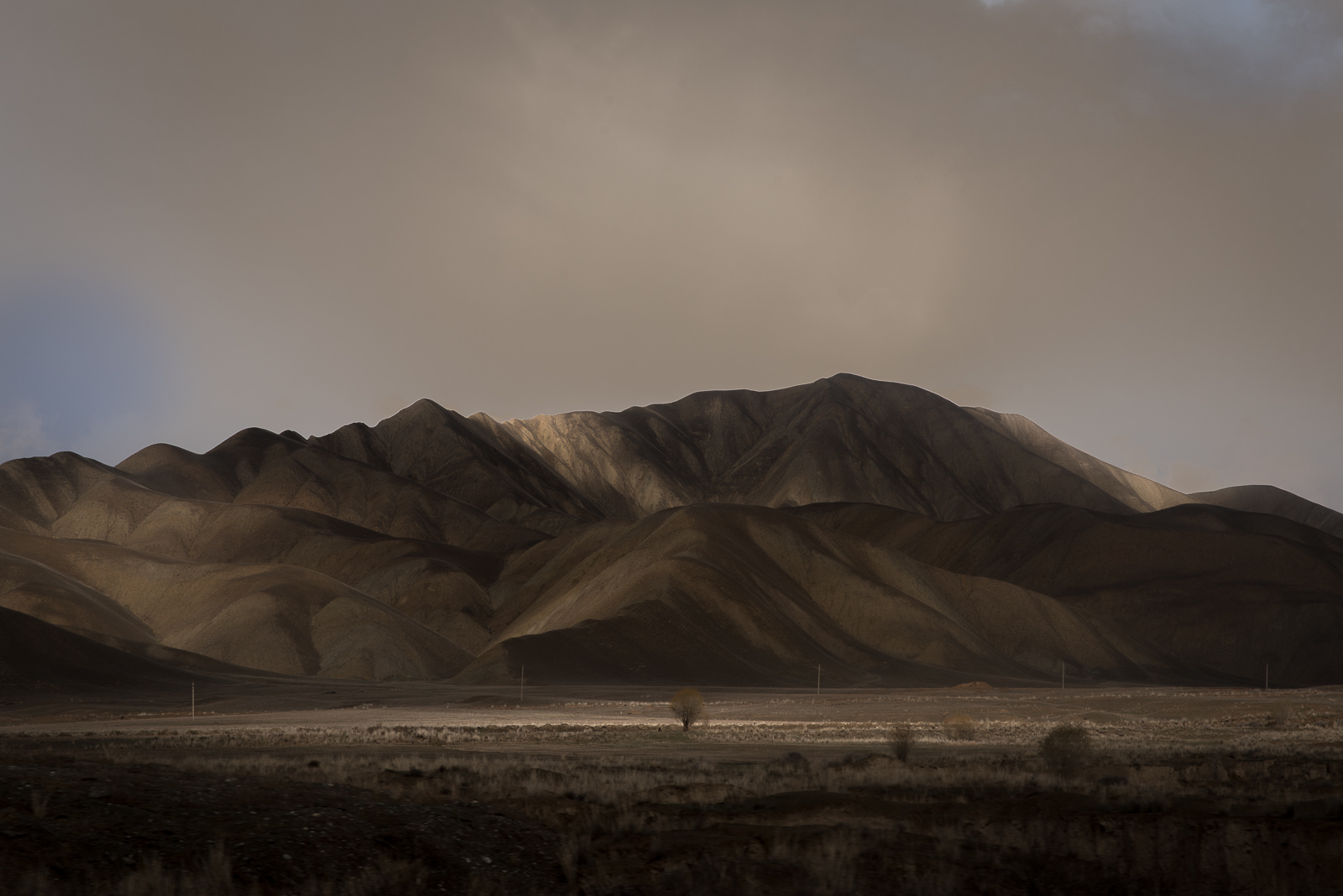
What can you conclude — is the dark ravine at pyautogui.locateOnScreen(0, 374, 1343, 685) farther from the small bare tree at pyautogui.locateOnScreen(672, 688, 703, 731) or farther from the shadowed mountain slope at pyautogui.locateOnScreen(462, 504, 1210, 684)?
the small bare tree at pyautogui.locateOnScreen(672, 688, 703, 731)

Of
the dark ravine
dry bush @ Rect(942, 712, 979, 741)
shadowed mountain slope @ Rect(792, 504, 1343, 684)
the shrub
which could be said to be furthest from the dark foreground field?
shadowed mountain slope @ Rect(792, 504, 1343, 684)

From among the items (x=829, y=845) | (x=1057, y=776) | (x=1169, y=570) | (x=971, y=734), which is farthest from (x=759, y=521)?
(x=829, y=845)

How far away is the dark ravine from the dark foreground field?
6501cm

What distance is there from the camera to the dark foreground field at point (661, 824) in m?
12.6

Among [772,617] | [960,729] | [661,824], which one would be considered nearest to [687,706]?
[960,729]

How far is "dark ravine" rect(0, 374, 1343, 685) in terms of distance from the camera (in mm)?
102375

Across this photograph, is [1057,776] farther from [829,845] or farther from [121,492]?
[121,492]

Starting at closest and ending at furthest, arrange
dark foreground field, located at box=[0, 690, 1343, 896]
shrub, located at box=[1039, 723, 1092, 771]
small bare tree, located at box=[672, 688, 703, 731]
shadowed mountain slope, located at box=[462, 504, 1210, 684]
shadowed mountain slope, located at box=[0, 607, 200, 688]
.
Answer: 1. dark foreground field, located at box=[0, 690, 1343, 896]
2. shrub, located at box=[1039, 723, 1092, 771]
3. small bare tree, located at box=[672, 688, 703, 731]
4. shadowed mountain slope, located at box=[0, 607, 200, 688]
5. shadowed mountain slope, located at box=[462, 504, 1210, 684]

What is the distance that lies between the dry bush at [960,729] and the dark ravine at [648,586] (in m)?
47.5

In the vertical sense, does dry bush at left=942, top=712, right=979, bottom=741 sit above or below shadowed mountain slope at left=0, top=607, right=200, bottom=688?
below

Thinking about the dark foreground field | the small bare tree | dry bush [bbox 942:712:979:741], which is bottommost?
dry bush [bbox 942:712:979:741]

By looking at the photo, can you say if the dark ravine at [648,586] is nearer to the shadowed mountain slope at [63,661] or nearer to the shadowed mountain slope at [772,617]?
the shadowed mountain slope at [772,617]

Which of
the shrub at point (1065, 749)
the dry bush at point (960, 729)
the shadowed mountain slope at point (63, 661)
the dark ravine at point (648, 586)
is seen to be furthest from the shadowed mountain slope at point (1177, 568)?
the shrub at point (1065, 749)

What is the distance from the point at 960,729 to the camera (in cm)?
4478
